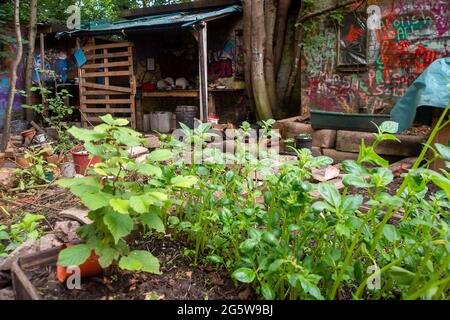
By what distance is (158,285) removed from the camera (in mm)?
1960

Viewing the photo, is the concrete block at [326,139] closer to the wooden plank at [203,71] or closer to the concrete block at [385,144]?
the concrete block at [385,144]

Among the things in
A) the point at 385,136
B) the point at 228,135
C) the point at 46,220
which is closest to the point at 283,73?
the point at 228,135

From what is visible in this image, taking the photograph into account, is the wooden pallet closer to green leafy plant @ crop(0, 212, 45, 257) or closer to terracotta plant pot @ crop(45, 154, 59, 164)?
terracotta plant pot @ crop(45, 154, 59, 164)

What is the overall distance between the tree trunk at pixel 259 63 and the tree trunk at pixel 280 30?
58 cm

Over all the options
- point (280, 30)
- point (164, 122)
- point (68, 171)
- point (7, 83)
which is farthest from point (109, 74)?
point (68, 171)

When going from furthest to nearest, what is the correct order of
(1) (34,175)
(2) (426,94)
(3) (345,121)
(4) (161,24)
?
(4) (161,24)
(3) (345,121)
(1) (34,175)
(2) (426,94)

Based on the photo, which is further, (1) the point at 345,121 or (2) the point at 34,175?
(1) the point at 345,121

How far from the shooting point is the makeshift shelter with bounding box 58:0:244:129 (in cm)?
886

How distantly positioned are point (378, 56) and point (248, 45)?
2991 millimetres

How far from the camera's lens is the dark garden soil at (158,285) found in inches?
69.7

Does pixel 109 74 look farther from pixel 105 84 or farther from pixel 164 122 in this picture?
pixel 164 122

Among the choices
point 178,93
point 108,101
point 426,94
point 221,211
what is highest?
point 178,93

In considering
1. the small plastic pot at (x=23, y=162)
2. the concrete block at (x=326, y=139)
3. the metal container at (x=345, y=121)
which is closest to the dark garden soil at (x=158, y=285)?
the small plastic pot at (x=23, y=162)
